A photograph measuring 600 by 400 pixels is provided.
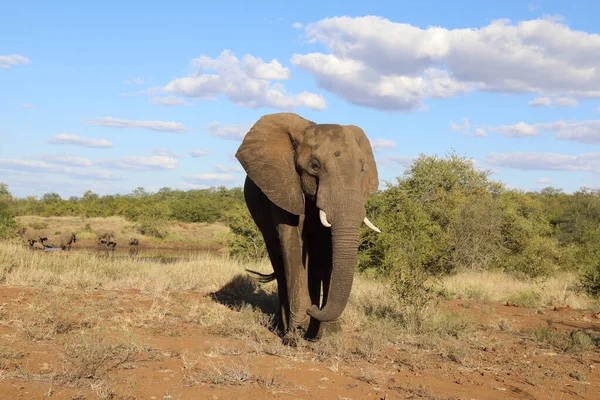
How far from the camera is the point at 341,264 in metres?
6.95

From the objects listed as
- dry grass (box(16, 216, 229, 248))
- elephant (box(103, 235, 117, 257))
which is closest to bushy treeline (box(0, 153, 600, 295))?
elephant (box(103, 235, 117, 257))

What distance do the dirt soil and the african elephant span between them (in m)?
0.73

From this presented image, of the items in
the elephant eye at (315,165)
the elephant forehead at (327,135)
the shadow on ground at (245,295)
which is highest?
the elephant forehead at (327,135)

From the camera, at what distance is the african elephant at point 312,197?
7012 mm

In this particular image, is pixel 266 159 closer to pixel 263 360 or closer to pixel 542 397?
pixel 263 360

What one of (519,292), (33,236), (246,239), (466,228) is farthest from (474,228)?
(33,236)

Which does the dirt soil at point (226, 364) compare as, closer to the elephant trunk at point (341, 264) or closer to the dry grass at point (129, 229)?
the elephant trunk at point (341, 264)

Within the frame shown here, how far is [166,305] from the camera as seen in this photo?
1035cm

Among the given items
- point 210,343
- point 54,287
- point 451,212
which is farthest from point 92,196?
point 210,343

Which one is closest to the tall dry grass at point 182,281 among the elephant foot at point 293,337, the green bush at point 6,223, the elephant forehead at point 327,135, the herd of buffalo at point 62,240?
the elephant foot at point 293,337

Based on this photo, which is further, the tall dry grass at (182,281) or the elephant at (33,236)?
the elephant at (33,236)

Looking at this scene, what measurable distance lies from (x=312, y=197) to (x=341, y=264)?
3.64 feet

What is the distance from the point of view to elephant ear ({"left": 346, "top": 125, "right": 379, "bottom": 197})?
8.02 meters

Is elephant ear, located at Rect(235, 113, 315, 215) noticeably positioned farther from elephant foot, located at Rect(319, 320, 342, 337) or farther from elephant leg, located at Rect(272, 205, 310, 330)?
elephant foot, located at Rect(319, 320, 342, 337)
